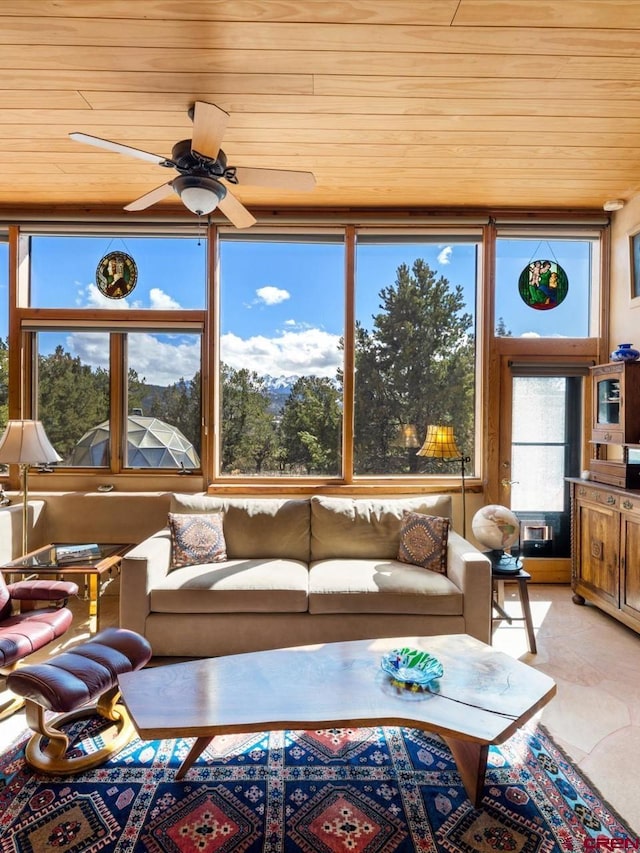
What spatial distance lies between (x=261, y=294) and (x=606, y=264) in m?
2.93

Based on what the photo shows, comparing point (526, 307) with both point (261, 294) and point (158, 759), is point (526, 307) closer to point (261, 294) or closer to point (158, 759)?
point (261, 294)

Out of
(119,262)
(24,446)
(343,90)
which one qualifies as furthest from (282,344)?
(24,446)

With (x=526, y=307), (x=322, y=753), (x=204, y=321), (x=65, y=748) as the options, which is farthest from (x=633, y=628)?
A: (x=204, y=321)

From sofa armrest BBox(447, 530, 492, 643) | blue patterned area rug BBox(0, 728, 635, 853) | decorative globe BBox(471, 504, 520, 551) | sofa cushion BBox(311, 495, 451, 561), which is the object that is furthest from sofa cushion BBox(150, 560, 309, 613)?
decorative globe BBox(471, 504, 520, 551)

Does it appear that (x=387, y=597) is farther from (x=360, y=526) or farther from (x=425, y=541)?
(x=360, y=526)

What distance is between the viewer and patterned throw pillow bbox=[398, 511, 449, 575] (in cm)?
301

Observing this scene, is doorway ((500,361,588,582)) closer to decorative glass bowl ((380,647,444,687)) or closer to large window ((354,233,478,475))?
large window ((354,233,478,475))

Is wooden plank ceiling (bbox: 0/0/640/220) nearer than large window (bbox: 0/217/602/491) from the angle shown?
Yes

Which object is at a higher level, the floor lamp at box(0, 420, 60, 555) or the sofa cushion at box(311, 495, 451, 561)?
the floor lamp at box(0, 420, 60, 555)

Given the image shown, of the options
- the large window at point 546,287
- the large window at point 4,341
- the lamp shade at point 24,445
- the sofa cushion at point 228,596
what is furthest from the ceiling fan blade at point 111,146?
the large window at point 546,287

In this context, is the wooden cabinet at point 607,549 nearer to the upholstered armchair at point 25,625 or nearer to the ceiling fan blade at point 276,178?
the ceiling fan blade at point 276,178

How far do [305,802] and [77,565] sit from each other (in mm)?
1893

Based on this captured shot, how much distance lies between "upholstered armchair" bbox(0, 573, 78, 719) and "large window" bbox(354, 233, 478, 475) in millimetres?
2368

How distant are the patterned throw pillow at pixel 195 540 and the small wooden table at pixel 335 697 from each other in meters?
1.17
